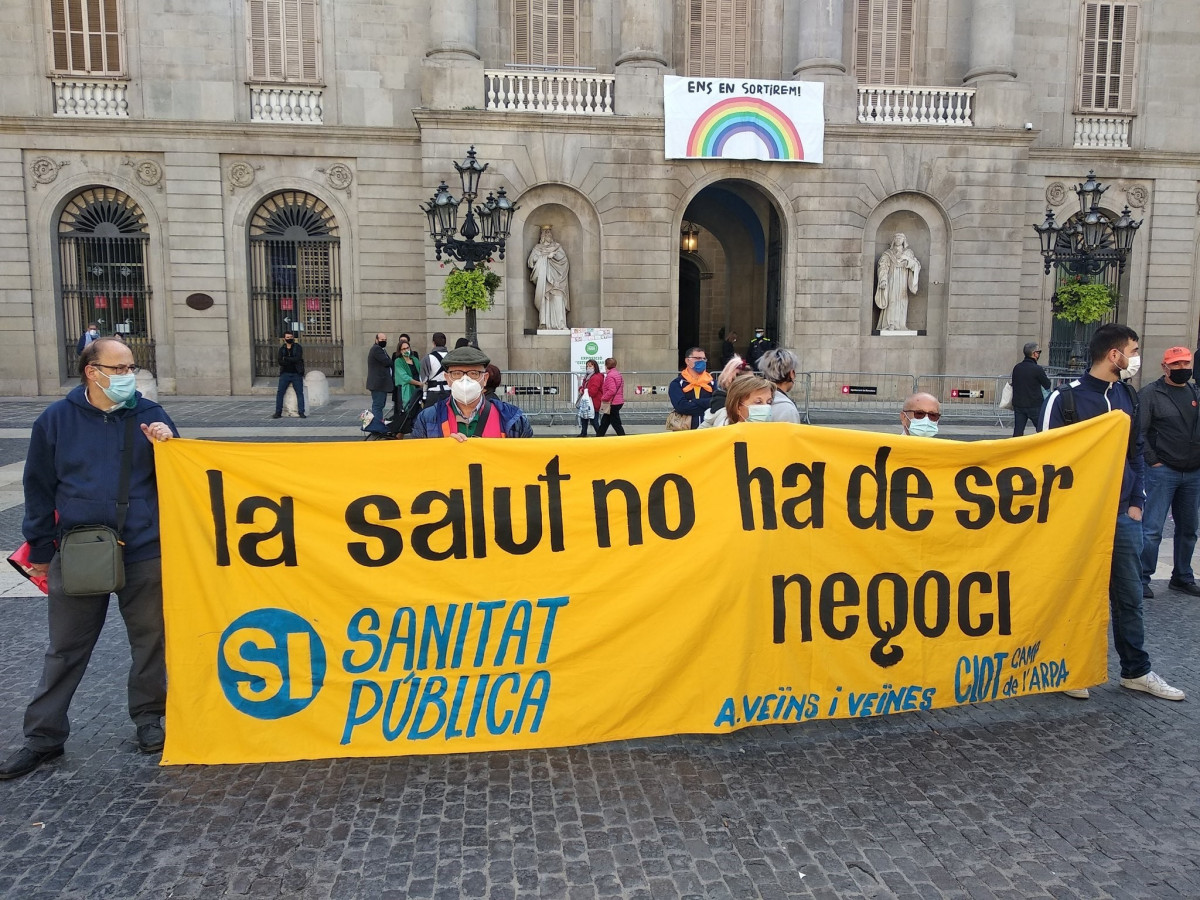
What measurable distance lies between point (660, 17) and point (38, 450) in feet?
71.5

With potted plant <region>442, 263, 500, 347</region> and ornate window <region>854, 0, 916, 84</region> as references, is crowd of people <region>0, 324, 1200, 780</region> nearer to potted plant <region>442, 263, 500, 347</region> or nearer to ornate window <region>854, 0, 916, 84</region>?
potted plant <region>442, 263, 500, 347</region>

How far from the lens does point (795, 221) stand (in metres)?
23.4

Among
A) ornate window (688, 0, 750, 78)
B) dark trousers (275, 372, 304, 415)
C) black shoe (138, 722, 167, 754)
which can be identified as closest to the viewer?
black shoe (138, 722, 167, 754)

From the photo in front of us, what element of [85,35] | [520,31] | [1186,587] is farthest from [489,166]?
[1186,587]

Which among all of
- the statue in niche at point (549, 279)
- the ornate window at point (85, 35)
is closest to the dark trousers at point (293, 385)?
the statue in niche at point (549, 279)

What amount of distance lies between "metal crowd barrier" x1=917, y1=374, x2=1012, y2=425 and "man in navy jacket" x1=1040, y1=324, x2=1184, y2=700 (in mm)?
16823

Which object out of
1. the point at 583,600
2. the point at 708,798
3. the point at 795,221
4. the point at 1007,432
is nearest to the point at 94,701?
the point at 583,600

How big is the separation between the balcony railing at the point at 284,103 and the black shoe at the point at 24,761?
22.1 meters

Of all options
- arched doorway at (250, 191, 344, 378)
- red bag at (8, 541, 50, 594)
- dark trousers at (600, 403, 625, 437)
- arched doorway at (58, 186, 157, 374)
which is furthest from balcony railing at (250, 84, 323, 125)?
red bag at (8, 541, 50, 594)

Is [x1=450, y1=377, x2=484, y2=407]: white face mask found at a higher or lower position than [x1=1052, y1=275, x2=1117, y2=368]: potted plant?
lower

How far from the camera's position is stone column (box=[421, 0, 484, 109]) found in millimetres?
21922

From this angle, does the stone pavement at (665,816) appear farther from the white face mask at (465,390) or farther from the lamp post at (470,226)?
the lamp post at (470,226)

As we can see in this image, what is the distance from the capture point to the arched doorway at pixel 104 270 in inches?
919

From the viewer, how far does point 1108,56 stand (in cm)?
2534
